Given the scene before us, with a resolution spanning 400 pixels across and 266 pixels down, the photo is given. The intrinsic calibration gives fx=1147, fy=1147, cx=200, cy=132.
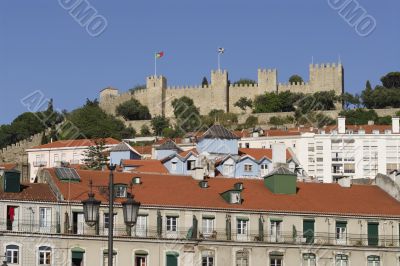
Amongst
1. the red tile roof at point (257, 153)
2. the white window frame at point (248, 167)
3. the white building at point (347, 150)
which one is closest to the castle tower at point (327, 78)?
the white building at point (347, 150)

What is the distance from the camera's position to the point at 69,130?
6181 inches

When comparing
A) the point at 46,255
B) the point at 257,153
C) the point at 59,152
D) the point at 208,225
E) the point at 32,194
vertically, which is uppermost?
the point at 59,152

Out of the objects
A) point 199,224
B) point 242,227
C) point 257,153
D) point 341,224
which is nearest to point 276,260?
point 242,227

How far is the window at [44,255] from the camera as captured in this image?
5562 cm

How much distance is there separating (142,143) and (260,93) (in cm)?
3256

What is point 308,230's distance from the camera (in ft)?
200

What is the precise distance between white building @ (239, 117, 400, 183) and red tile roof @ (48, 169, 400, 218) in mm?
62628

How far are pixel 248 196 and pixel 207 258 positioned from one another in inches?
220

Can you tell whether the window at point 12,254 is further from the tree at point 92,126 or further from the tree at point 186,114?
the tree at point 186,114

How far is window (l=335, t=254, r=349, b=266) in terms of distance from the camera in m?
60.0

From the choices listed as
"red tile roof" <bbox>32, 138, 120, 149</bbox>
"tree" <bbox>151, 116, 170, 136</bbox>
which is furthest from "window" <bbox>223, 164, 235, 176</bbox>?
"tree" <bbox>151, 116, 170, 136</bbox>

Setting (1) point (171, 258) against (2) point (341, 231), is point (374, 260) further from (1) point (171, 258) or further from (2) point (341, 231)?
(1) point (171, 258)

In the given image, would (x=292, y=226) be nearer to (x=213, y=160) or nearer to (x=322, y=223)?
(x=322, y=223)

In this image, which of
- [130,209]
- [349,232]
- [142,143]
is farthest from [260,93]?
[130,209]
